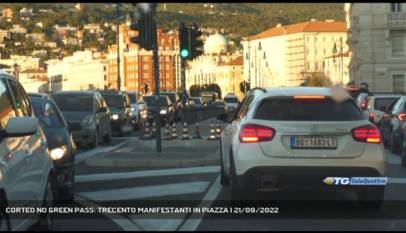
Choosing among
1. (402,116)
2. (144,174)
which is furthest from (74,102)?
(402,116)

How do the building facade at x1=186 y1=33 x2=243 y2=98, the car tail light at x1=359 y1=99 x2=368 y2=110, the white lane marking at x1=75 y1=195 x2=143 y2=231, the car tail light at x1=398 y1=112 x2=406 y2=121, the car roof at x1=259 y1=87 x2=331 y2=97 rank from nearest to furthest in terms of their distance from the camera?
the white lane marking at x1=75 y1=195 x2=143 y2=231
the car roof at x1=259 y1=87 x2=331 y2=97
the car tail light at x1=398 y1=112 x2=406 y2=121
the car tail light at x1=359 y1=99 x2=368 y2=110
the building facade at x1=186 y1=33 x2=243 y2=98

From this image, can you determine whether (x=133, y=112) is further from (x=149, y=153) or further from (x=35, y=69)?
(x=35, y=69)

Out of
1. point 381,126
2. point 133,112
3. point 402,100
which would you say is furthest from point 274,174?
point 133,112

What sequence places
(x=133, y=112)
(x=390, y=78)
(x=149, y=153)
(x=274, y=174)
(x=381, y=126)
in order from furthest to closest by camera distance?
(x=390, y=78)
(x=133, y=112)
(x=381, y=126)
(x=149, y=153)
(x=274, y=174)

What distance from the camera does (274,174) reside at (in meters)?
9.35

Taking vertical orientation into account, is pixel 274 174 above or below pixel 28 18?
below

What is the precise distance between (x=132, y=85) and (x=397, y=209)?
126424 millimetres

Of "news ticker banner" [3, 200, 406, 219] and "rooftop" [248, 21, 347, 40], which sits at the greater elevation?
"rooftop" [248, 21, 347, 40]

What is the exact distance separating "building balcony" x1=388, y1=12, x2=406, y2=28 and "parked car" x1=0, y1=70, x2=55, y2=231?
65.5m

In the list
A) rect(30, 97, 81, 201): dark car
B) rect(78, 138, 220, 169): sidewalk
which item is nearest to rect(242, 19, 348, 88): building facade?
rect(78, 138, 220, 169): sidewalk

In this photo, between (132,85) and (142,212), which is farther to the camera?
(132,85)

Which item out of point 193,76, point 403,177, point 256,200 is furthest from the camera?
point 193,76

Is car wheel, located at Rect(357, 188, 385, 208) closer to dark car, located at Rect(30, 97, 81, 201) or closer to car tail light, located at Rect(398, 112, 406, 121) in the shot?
dark car, located at Rect(30, 97, 81, 201)

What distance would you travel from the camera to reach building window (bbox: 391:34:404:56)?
71062mm
